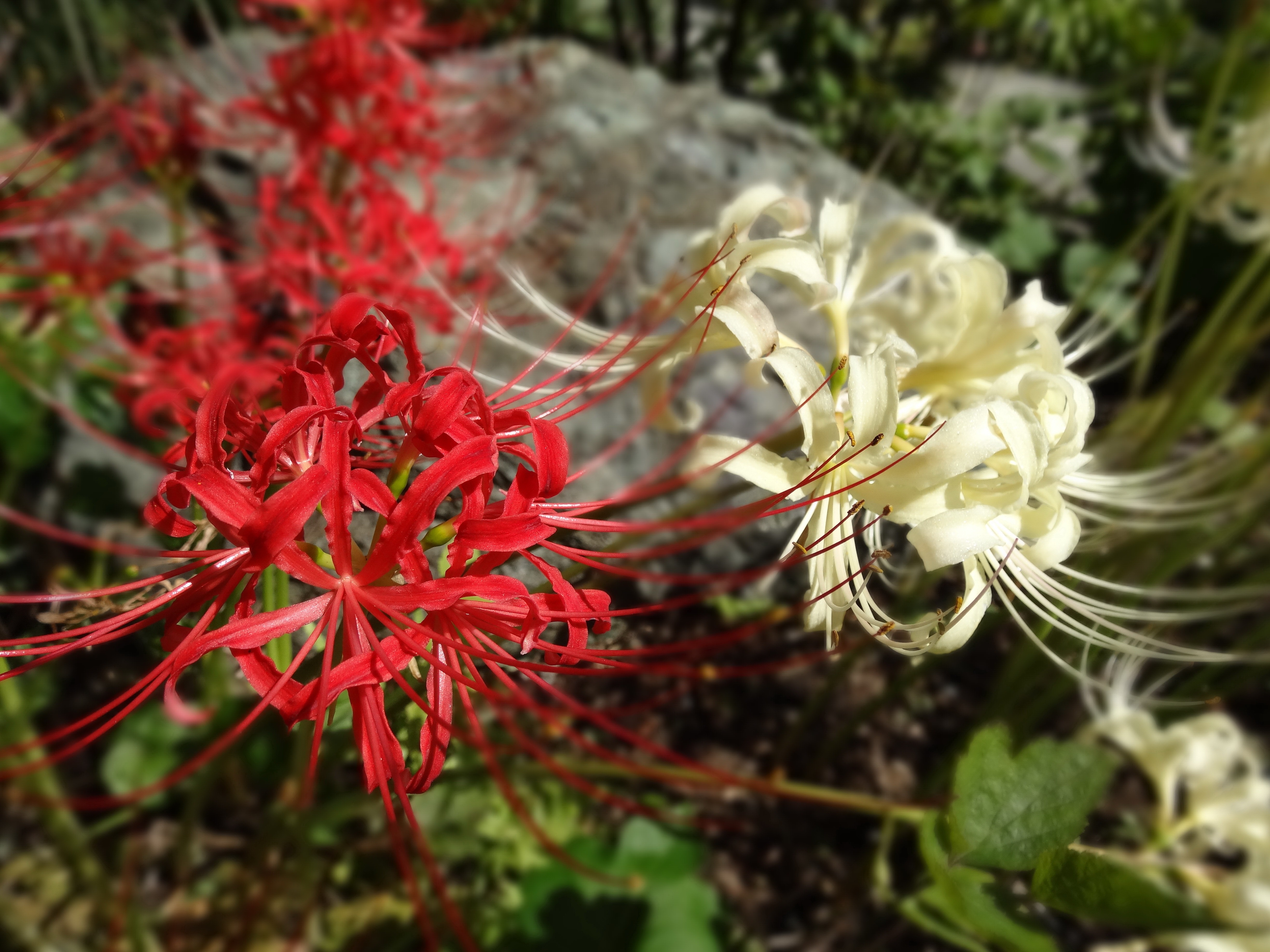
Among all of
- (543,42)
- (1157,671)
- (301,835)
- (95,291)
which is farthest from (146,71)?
(1157,671)

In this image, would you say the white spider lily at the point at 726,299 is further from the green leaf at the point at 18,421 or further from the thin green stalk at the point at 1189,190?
the green leaf at the point at 18,421

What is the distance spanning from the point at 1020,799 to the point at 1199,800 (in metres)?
0.66

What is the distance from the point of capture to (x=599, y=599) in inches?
23.2

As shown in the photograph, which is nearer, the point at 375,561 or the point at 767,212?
the point at 375,561

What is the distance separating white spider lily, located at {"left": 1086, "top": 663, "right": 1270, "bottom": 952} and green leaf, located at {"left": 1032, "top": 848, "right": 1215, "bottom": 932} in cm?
48

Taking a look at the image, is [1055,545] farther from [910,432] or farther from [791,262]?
[791,262]

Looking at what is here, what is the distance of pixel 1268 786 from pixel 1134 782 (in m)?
0.65

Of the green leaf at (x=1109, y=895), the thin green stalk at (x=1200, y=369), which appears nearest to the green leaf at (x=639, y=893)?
the green leaf at (x=1109, y=895)

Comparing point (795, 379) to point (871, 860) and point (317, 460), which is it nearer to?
point (317, 460)

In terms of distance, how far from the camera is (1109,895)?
0.50 m

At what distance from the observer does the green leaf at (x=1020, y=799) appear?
0.60m

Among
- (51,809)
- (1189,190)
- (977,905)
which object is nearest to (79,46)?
(51,809)

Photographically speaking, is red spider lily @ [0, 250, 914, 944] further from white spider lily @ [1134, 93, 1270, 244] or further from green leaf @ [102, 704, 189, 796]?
white spider lily @ [1134, 93, 1270, 244]

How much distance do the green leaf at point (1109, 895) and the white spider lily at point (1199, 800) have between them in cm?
48
